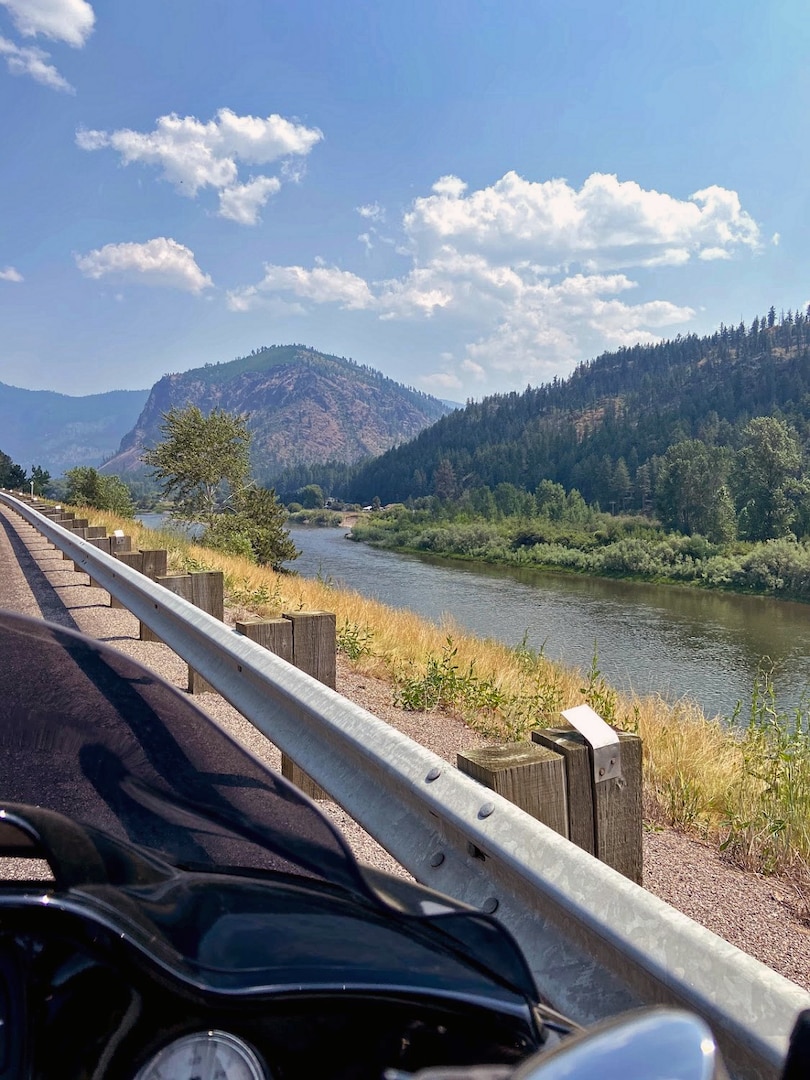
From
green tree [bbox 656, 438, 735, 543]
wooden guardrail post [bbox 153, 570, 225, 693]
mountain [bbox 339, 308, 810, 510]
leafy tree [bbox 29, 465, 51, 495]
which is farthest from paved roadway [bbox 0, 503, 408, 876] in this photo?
mountain [bbox 339, 308, 810, 510]

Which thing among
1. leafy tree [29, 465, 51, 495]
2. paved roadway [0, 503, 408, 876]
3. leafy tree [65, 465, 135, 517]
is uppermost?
leafy tree [29, 465, 51, 495]

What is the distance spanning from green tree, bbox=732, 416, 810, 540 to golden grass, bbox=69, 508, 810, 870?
58.8 m

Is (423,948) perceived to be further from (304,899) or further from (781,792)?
(781,792)

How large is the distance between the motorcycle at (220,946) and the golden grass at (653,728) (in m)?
2.75

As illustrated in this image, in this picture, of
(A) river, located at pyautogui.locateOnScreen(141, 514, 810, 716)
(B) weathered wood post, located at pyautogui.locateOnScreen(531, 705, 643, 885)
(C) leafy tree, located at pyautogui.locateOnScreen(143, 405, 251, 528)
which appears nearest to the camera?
(B) weathered wood post, located at pyautogui.locateOnScreen(531, 705, 643, 885)

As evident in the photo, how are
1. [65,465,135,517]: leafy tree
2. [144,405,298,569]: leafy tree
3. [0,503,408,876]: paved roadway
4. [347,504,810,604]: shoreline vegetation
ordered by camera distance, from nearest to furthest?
[0,503,408,876]: paved roadway
[144,405,298,569]: leafy tree
[65,465,135,517]: leafy tree
[347,504,810,604]: shoreline vegetation

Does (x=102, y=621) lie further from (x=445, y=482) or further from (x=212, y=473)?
(x=445, y=482)

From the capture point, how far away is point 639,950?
119cm

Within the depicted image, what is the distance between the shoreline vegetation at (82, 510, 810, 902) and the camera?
3443mm

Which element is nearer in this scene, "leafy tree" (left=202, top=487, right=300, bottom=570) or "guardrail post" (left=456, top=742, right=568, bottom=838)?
"guardrail post" (left=456, top=742, right=568, bottom=838)

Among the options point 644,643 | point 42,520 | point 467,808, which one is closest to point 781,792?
point 467,808

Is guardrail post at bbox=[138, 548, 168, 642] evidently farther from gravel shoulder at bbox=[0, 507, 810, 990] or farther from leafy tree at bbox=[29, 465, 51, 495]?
leafy tree at bbox=[29, 465, 51, 495]

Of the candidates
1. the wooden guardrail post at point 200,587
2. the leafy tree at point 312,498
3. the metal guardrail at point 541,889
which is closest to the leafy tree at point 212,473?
the wooden guardrail post at point 200,587

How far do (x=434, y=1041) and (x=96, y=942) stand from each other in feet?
1.17
